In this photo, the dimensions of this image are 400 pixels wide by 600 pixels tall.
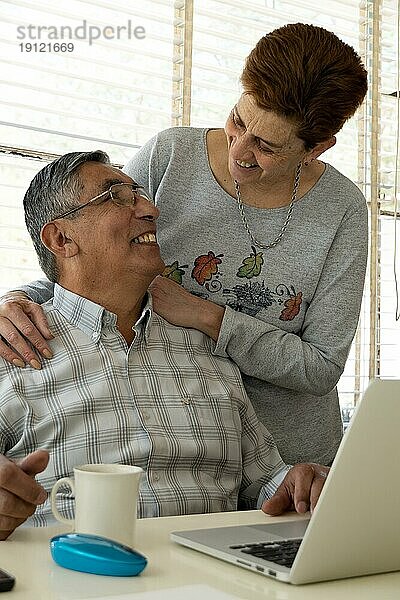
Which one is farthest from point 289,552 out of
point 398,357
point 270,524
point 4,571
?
point 398,357

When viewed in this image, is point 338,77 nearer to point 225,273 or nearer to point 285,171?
point 285,171

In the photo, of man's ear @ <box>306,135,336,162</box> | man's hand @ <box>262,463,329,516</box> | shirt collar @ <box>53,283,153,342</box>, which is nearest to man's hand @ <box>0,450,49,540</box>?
man's hand @ <box>262,463,329,516</box>

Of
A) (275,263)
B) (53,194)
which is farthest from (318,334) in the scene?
(53,194)

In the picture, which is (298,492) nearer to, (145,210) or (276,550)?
(276,550)

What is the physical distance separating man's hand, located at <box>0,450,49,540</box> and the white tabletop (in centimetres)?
3

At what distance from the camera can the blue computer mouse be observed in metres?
1.00

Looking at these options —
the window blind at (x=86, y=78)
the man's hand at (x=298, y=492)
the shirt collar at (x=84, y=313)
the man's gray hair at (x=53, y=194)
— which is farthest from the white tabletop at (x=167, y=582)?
the window blind at (x=86, y=78)

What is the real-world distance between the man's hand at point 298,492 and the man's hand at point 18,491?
42 cm

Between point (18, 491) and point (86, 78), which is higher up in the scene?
point (86, 78)

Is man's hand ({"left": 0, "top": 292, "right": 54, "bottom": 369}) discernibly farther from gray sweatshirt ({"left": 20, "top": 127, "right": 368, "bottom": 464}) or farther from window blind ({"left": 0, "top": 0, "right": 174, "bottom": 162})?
window blind ({"left": 0, "top": 0, "right": 174, "bottom": 162})

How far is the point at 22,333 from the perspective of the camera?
1.64 m

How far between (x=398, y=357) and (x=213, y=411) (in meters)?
1.95

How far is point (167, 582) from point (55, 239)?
98 centimetres

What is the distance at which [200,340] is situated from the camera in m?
1.88
